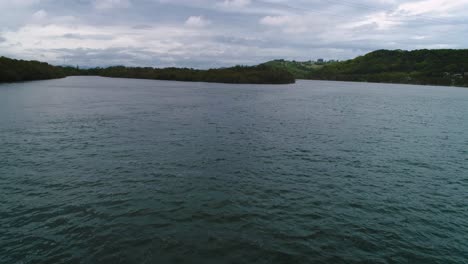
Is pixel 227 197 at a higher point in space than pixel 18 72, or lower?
lower

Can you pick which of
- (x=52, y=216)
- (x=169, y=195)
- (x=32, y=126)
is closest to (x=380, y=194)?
(x=169, y=195)

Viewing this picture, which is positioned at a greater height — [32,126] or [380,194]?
[32,126]

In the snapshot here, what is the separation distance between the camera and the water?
43.7 ft

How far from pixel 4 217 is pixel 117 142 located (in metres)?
16.6

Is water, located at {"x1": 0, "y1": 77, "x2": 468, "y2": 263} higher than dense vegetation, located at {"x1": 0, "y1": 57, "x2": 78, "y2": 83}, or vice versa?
dense vegetation, located at {"x1": 0, "y1": 57, "x2": 78, "y2": 83}

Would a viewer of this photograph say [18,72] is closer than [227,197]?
No

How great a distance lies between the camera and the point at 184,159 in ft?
86.1

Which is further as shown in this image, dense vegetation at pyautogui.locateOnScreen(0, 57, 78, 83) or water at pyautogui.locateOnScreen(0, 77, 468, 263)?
dense vegetation at pyautogui.locateOnScreen(0, 57, 78, 83)

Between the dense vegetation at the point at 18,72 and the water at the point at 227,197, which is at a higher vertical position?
the dense vegetation at the point at 18,72

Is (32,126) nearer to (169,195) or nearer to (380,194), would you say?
(169,195)

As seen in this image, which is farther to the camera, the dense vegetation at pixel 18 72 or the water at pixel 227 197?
the dense vegetation at pixel 18 72

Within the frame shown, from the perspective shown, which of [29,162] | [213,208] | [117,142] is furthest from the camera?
[117,142]

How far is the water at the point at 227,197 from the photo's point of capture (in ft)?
43.7

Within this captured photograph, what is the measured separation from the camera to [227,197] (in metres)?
18.8
